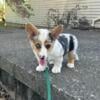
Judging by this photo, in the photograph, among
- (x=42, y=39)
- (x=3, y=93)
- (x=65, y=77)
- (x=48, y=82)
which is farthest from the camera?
(x=3, y=93)

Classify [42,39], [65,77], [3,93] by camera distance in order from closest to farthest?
[42,39]
[65,77]
[3,93]

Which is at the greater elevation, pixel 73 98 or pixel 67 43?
pixel 67 43

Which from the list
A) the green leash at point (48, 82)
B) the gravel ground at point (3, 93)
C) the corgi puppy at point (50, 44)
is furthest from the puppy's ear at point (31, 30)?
the gravel ground at point (3, 93)

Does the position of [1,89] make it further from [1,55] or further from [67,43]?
[67,43]

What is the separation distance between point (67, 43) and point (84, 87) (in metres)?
0.68

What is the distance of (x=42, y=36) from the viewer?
2.62 meters

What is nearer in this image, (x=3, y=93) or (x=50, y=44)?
(x=50, y=44)

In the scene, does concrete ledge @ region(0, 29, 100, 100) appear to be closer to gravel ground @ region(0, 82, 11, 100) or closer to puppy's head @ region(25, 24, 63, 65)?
puppy's head @ region(25, 24, 63, 65)

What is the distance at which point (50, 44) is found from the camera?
2.66m

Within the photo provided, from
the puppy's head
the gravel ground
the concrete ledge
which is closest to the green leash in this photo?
the concrete ledge

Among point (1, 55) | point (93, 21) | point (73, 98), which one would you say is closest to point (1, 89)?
point (1, 55)

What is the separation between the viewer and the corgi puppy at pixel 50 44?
2625 mm

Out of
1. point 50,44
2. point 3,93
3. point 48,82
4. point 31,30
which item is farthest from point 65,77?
point 3,93

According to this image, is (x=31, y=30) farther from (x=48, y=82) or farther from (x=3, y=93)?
(x=3, y=93)
